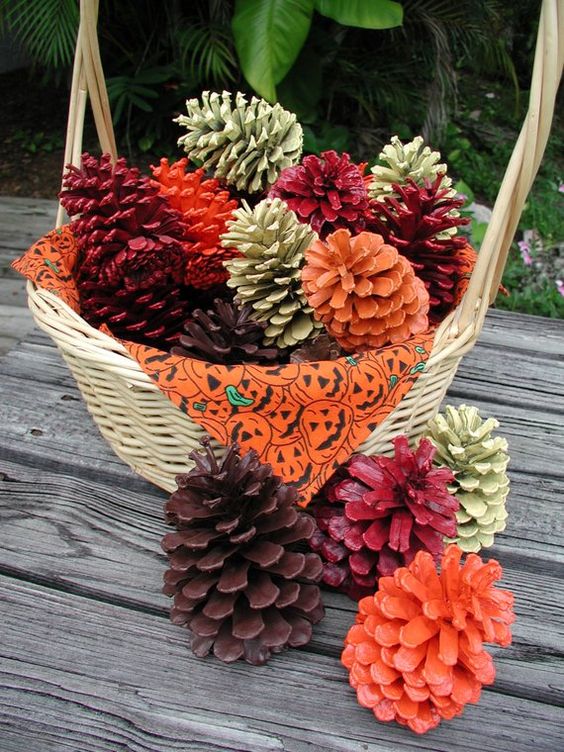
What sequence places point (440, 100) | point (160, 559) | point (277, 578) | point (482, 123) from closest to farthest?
point (277, 578) → point (160, 559) → point (440, 100) → point (482, 123)

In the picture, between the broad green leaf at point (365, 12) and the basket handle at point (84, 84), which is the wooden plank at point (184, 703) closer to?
the basket handle at point (84, 84)

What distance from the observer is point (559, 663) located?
27.7 inches

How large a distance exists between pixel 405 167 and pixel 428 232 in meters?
0.15

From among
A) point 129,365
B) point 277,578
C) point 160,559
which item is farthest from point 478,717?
point 129,365

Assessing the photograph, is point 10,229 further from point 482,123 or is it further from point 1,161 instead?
point 482,123

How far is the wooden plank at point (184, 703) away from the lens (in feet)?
2.04

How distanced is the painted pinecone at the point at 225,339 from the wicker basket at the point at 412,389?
0.08m

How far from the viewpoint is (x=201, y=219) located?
0.95 m

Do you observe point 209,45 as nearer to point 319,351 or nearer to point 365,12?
point 365,12

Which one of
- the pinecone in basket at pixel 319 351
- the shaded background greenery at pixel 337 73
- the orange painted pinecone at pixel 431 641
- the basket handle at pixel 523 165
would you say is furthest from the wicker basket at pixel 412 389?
the shaded background greenery at pixel 337 73

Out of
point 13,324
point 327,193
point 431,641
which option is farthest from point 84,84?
point 13,324

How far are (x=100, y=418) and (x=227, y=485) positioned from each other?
0.29 metres

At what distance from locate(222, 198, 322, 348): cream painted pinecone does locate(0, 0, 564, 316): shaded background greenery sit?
1.56 meters

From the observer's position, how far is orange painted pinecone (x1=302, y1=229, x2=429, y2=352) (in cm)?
74
